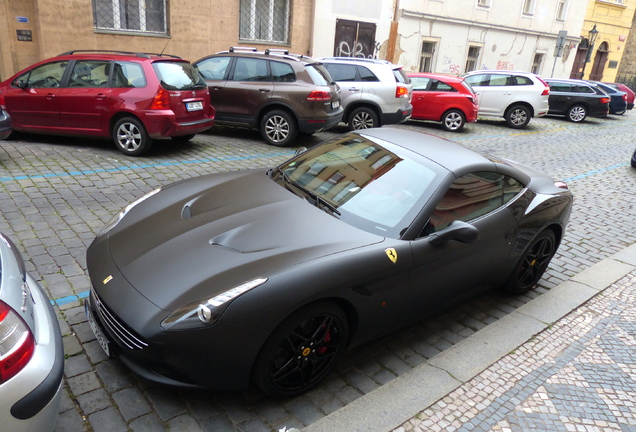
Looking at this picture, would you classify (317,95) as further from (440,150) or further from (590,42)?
(590,42)

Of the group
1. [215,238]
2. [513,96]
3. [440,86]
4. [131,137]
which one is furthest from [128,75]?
[513,96]

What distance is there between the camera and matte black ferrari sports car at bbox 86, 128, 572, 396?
8.79 ft

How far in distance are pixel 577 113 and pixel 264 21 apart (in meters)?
12.2

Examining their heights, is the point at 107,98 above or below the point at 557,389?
above

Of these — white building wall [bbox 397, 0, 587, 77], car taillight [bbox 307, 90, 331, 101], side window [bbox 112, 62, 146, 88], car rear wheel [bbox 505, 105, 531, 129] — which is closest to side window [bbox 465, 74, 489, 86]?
car rear wheel [bbox 505, 105, 531, 129]

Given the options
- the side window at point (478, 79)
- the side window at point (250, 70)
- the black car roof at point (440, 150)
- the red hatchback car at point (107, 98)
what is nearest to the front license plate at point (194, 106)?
the red hatchback car at point (107, 98)

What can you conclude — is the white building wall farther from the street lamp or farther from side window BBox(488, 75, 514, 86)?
side window BBox(488, 75, 514, 86)

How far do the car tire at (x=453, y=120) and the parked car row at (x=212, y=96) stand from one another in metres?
0.03

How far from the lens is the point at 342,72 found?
11664 mm

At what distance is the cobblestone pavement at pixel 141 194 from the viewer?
286cm

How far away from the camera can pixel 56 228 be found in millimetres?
4973

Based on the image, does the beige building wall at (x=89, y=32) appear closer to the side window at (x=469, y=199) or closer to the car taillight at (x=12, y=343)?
the side window at (x=469, y=199)

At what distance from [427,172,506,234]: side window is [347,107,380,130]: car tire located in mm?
7620

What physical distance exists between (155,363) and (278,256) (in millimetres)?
909
